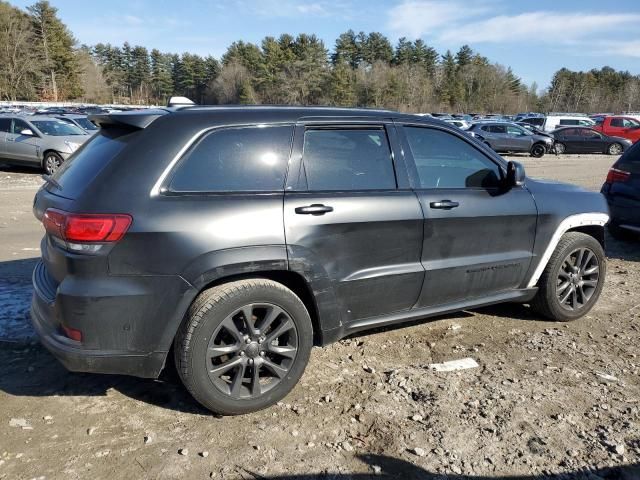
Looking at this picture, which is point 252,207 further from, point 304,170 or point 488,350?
point 488,350

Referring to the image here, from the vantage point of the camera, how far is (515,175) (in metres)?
4.13

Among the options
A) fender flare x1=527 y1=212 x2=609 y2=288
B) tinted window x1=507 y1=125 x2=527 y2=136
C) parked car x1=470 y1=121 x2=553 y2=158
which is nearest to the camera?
fender flare x1=527 y1=212 x2=609 y2=288

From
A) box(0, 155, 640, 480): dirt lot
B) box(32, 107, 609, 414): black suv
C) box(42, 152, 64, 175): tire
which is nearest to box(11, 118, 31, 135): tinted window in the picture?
box(42, 152, 64, 175): tire

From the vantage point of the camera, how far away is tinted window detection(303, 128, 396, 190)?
342 cm

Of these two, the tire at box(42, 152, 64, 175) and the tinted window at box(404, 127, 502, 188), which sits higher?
the tinted window at box(404, 127, 502, 188)

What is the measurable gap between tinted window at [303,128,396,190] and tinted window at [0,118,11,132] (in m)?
14.9

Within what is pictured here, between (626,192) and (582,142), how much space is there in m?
22.1

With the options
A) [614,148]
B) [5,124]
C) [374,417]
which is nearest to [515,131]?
[614,148]

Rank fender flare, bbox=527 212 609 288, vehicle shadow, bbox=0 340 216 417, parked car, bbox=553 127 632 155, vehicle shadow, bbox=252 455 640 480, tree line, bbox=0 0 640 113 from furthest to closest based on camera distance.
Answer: tree line, bbox=0 0 640 113
parked car, bbox=553 127 632 155
fender flare, bbox=527 212 609 288
vehicle shadow, bbox=0 340 216 417
vehicle shadow, bbox=252 455 640 480

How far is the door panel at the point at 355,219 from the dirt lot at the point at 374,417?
0.57 meters

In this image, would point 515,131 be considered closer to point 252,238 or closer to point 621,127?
point 621,127

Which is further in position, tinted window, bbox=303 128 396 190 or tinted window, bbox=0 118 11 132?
tinted window, bbox=0 118 11 132

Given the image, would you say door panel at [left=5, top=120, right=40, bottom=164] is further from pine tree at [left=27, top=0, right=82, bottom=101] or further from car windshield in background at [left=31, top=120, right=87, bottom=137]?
pine tree at [left=27, top=0, right=82, bottom=101]

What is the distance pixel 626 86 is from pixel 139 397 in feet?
358
